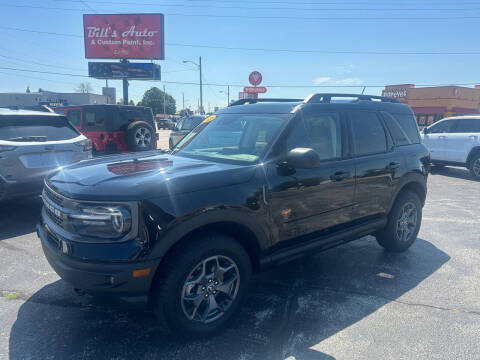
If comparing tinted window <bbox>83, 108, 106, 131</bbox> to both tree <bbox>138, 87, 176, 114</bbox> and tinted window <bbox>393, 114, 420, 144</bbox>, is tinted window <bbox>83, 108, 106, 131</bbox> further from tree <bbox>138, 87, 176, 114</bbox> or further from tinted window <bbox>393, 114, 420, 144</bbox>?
tree <bbox>138, 87, 176, 114</bbox>

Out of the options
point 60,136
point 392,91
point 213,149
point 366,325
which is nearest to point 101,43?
point 60,136

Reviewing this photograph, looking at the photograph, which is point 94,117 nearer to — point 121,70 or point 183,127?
point 183,127

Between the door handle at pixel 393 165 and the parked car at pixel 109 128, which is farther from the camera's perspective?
the parked car at pixel 109 128

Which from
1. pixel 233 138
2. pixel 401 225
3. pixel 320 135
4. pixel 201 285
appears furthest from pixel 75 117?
pixel 401 225

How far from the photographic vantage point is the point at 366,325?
2.97m

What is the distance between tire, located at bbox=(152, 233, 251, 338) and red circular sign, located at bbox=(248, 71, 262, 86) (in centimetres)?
1381

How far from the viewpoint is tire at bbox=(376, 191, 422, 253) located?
14.4 ft

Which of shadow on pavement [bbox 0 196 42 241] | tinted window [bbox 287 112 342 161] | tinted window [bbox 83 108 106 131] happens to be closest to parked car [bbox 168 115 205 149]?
tinted window [bbox 83 108 106 131]

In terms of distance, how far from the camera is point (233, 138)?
362cm

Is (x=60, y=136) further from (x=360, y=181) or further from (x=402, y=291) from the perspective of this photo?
(x=402, y=291)

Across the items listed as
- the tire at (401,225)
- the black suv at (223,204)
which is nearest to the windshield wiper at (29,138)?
the black suv at (223,204)

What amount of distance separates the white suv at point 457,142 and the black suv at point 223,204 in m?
7.75

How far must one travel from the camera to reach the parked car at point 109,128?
9.80 metres

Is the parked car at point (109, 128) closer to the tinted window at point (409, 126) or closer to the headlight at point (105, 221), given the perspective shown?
the tinted window at point (409, 126)
